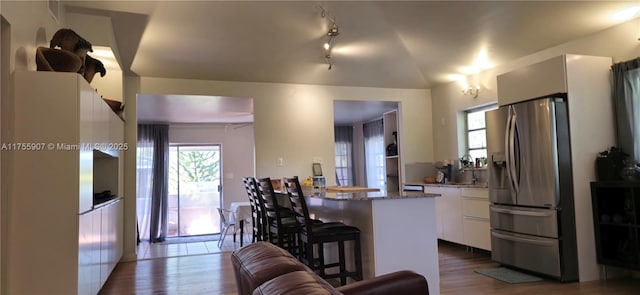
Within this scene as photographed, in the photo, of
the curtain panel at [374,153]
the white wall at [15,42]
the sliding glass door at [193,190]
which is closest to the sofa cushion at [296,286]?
the white wall at [15,42]

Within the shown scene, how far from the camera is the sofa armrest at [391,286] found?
1685 mm

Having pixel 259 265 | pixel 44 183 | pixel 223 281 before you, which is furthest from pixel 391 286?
pixel 223 281

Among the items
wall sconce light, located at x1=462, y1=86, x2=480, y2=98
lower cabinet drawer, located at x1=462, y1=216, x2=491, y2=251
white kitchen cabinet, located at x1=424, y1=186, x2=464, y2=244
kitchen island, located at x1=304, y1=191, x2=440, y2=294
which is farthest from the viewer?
wall sconce light, located at x1=462, y1=86, x2=480, y2=98

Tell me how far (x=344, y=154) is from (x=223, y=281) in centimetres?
584

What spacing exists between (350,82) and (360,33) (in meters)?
1.27

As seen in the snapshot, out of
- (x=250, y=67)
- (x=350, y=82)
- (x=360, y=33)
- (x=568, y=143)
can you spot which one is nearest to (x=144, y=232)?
(x=250, y=67)

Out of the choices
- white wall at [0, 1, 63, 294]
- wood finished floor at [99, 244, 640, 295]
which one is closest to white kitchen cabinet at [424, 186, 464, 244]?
wood finished floor at [99, 244, 640, 295]

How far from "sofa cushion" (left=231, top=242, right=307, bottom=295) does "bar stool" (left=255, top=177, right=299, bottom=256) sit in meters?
2.07

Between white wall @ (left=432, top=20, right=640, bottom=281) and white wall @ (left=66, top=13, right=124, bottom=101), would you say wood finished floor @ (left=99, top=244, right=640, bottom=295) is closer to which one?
white wall @ (left=432, top=20, right=640, bottom=281)

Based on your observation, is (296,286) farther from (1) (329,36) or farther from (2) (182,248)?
(2) (182,248)

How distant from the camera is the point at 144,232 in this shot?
776 cm

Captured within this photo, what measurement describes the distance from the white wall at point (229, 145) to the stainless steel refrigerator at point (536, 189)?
5.41 metres

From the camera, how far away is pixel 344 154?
9523 millimetres

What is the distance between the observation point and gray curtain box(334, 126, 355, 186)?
9.47 m
